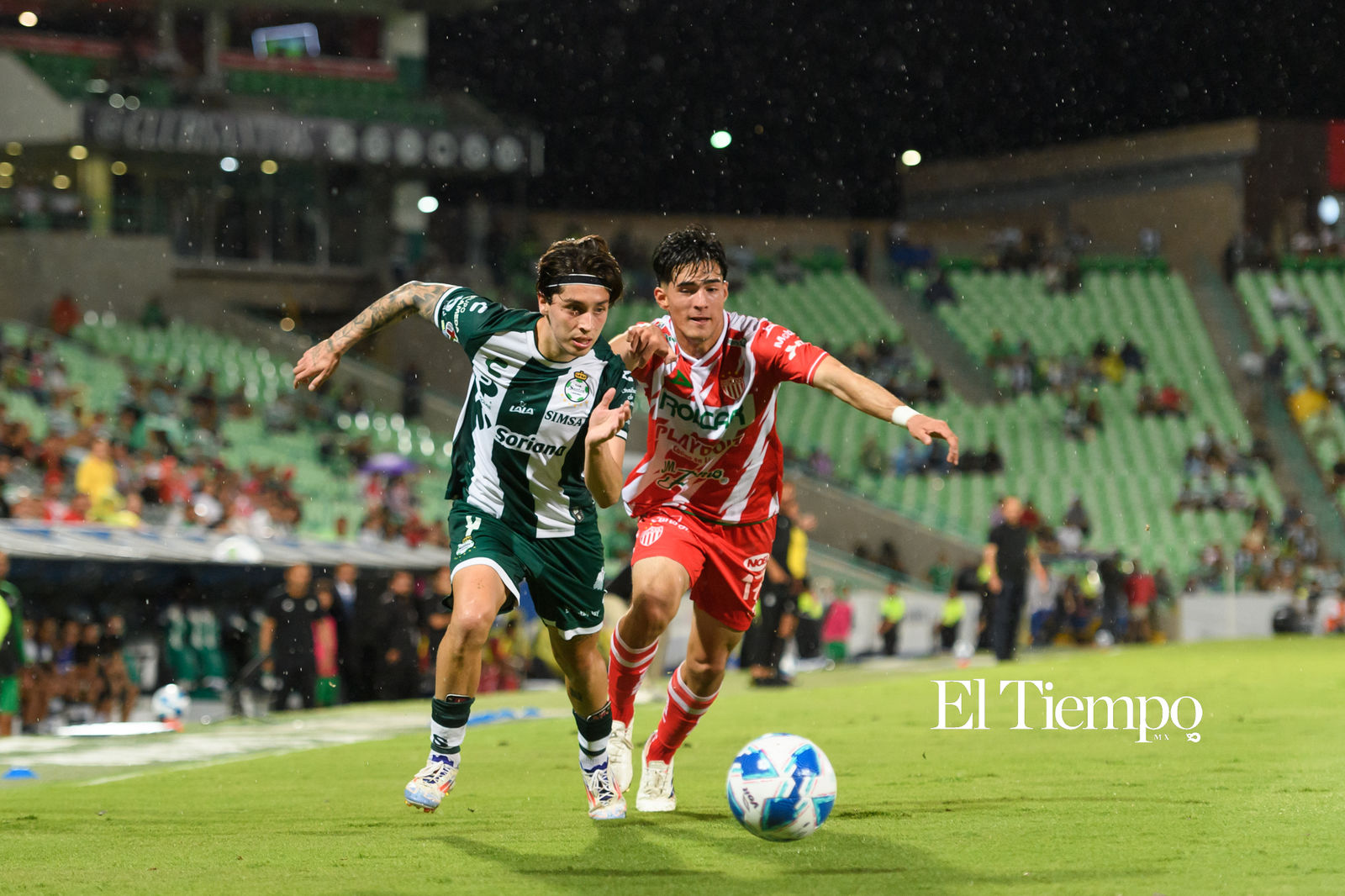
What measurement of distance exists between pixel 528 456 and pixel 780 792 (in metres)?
1.49

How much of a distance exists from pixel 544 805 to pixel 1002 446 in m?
22.5

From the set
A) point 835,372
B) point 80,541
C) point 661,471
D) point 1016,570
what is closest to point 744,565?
point 661,471

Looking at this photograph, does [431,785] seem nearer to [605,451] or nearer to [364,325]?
[605,451]

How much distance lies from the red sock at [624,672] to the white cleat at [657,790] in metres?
0.33

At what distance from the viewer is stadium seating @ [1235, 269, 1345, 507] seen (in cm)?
2909

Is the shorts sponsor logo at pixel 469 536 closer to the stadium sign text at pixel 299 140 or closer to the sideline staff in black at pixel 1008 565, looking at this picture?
the sideline staff in black at pixel 1008 565

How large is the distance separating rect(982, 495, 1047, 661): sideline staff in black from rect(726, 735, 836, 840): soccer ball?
11413 millimetres

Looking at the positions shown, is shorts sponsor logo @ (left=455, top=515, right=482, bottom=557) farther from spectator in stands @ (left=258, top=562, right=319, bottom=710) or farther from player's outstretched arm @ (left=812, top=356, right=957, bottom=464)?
spectator in stands @ (left=258, top=562, right=319, bottom=710)

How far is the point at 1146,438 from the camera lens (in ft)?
95.7

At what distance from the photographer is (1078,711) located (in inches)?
463

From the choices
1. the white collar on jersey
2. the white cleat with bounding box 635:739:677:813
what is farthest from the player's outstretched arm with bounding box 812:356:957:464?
the white cleat with bounding box 635:739:677:813

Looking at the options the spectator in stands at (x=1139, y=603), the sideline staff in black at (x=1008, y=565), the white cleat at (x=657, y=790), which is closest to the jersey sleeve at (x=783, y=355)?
the white cleat at (x=657, y=790)

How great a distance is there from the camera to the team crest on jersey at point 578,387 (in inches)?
231

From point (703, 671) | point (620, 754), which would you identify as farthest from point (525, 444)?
point (620, 754)
